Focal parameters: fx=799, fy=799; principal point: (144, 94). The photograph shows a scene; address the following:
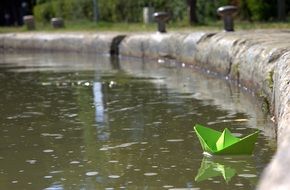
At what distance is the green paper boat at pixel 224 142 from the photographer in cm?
585

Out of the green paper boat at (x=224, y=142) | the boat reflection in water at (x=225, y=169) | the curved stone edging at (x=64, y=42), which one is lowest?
the curved stone edging at (x=64, y=42)

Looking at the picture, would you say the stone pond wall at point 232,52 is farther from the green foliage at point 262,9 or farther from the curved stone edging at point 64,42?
the green foliage at point 262,9

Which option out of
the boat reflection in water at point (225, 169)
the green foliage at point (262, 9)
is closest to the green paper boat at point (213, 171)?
the boat reflection in water at point (225, 169)

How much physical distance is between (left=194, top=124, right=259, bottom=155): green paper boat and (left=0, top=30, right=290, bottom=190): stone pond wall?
0.26m

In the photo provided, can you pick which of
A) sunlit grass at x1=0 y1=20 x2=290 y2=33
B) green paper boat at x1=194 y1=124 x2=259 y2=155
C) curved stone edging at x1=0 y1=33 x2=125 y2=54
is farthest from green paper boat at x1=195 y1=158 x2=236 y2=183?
curved stone edging at x1=0 y1=33 x2=125 y2=54

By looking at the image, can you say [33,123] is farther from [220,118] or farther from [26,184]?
[26,184]

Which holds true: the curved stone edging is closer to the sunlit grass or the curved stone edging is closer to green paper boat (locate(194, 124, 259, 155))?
the sunlit grass

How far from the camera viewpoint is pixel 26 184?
536 cm

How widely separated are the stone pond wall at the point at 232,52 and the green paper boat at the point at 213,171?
419 mm

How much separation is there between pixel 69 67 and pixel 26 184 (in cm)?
1059

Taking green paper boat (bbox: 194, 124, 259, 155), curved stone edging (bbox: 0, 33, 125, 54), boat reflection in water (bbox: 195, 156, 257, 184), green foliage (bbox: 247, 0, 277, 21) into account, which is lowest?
curved stone edging (bbox: 0, 33, 125, 54)

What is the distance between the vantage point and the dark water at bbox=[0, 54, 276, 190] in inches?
215

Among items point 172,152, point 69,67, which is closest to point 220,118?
point 172,152

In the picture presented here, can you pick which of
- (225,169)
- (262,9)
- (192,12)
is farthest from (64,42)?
(225,169)
